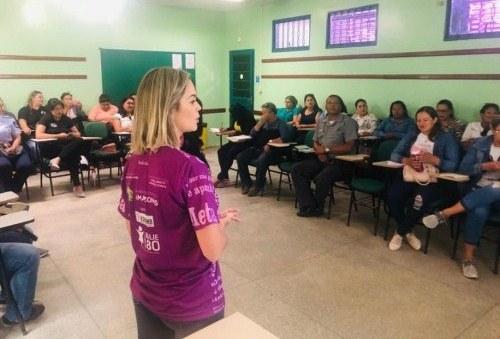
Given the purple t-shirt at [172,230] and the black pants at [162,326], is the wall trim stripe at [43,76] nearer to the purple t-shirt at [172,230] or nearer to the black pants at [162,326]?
the purple t-shirt at [172,230]

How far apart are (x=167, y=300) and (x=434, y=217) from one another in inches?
105

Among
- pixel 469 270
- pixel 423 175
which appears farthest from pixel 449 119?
pixel 469 270

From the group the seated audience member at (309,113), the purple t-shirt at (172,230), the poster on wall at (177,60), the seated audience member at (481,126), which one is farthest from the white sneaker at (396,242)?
the poster on wall at (177,60)

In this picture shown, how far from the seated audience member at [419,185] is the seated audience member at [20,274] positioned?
275cm

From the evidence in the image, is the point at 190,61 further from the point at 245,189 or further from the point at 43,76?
the point at 245,189

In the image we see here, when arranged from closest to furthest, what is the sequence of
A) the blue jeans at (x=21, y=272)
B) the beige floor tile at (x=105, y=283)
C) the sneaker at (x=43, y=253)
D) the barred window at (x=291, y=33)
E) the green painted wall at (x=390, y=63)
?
the blue jeans at (x=21, y=272)
the beige floor tile at (x=105, y=283)
the sneaker at (x=43, y=253)
the green painted wall at (x=390, y=63)
the barred window at (x=291, y=33)

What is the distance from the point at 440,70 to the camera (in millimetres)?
5098

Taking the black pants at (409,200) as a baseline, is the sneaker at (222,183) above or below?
below

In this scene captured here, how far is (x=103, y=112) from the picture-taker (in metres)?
6.47

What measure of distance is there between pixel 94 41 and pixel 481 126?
241 inches

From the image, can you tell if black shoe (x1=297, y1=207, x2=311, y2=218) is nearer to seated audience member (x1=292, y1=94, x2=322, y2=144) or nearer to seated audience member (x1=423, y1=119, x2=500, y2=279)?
seated audience member (x1=423, y1=119, x2=500, y2=279)

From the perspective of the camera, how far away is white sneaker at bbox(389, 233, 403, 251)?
3420 millimetres

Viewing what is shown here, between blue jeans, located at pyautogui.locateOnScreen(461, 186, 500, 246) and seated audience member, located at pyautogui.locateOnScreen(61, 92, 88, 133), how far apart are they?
5246mm

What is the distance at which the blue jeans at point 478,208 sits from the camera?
2963 millimetres
